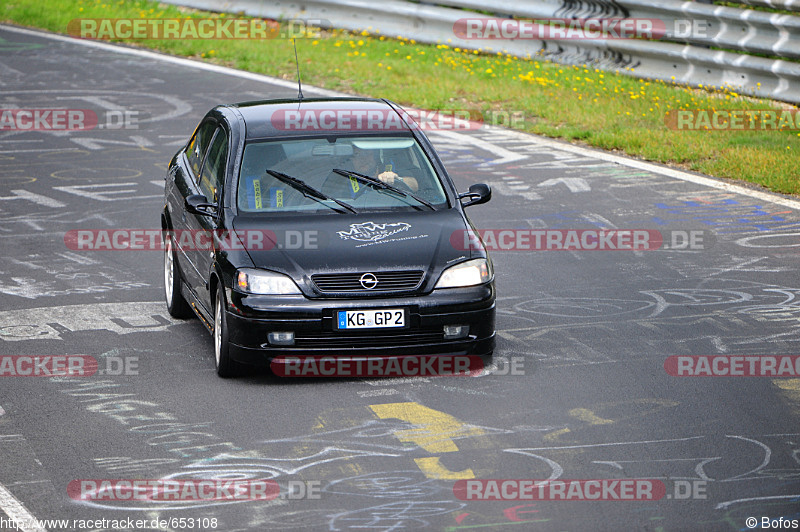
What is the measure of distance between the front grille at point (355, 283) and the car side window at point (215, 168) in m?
1.33

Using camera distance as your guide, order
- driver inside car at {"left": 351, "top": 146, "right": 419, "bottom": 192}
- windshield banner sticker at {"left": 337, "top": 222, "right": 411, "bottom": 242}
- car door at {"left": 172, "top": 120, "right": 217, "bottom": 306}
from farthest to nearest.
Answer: car door at {"left": 172, "top": 120, "right": 217, "bottom": 306}
driver inside car at {"left": 351, "top": 146, "right": 419, "bottom": 192}
windshield banner sticker at {"left": 337, "top": 222, "right": 411, "bottom": 242}

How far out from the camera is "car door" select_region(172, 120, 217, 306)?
9215mm

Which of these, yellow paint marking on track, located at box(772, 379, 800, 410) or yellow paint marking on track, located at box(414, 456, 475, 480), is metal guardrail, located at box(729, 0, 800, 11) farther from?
yellow paint marking on track, located at box(414, 456, 475, 480)

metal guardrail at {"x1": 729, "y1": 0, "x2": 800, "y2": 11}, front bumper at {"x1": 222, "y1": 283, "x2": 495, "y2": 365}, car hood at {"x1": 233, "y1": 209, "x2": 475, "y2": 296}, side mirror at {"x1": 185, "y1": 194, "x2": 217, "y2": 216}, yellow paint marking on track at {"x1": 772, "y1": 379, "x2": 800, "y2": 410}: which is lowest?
yellow paint marking on track at {"x1": 772, "y1": 379, "x2": 800, "y2": 410}

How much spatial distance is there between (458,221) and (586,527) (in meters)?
3.19

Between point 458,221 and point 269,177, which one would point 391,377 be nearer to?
point 458,221

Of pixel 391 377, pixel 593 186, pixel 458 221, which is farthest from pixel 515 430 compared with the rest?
pixel 593 186

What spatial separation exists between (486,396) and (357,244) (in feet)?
4.30

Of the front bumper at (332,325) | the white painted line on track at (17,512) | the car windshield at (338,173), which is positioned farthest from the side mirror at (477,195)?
the white painted line on track at (17,512)

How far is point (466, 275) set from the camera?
816 centimetres

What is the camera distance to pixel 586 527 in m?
5.75

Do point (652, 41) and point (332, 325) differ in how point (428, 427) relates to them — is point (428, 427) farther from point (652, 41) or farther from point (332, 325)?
point (652, 41)

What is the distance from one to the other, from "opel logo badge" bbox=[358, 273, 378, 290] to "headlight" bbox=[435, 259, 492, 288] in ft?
1.32

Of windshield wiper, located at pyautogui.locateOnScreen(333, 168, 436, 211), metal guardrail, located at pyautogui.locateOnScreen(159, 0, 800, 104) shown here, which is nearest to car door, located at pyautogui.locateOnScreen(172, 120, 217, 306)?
windshield wiper, located at pyautogui.locateOnScreen(333, 168, 436, 211)
